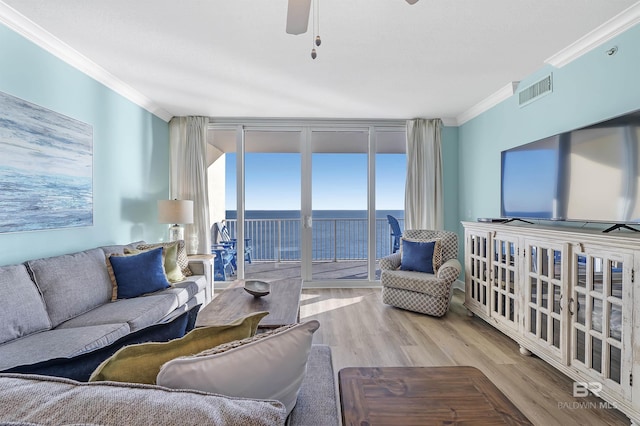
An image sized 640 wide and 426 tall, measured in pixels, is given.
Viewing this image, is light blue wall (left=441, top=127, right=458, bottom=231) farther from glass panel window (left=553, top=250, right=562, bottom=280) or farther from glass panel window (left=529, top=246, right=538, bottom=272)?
glass panel window (left=553, top=250, right=562, bottom=280)

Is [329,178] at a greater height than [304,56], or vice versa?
[304,56]

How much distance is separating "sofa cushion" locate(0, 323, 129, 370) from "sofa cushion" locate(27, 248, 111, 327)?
26 centimetres

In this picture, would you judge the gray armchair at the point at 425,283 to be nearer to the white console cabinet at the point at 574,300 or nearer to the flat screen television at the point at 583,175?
the white console cabinet at the point at 574,300

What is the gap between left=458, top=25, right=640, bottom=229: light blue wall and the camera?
2297 mm

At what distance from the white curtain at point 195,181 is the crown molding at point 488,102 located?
3.77m

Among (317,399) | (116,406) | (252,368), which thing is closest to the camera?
(116,406)

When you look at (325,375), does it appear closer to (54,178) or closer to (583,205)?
(583,205)

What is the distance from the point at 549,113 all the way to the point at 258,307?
3.17 meters

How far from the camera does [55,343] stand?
1.80 metres

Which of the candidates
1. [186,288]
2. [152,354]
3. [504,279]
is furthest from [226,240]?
[152,354]

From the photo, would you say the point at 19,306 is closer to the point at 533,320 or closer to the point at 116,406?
the point at 116,406

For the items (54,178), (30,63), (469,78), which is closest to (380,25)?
(469,78)

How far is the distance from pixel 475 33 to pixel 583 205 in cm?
155

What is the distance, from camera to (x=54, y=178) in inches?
103
